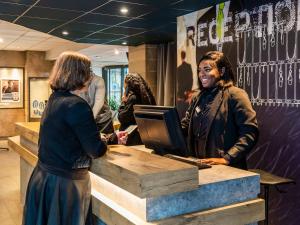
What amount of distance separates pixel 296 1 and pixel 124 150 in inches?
85.1

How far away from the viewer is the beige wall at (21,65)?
11.1 metres

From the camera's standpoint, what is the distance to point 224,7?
411 cm

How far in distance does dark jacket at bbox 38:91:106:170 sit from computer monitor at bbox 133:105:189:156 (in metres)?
0.37

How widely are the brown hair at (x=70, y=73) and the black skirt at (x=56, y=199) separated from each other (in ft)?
1.47

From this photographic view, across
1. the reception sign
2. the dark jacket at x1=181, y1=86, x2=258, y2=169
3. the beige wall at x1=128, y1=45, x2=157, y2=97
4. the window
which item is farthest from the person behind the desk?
the window

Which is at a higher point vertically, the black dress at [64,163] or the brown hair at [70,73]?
the brown hair at [70,73]

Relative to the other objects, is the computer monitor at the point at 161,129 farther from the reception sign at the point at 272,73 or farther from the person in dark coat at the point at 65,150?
the reception sign at the point at 272,73

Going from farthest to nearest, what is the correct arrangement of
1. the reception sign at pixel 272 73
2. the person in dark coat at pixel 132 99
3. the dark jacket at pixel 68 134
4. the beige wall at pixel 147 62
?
the beige wall at pixel 147 62
the person in dark coat at pixel 132 99
the reception sign at pixel 272 73
the dark jacket at pixel 68 134

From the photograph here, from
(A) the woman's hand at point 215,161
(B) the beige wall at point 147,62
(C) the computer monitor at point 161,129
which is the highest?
(B) the beige wall at point 147,62

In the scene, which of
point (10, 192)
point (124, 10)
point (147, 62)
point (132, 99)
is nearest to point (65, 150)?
point (132, 99)

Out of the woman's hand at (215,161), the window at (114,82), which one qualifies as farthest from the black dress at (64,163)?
the window at (114,82)

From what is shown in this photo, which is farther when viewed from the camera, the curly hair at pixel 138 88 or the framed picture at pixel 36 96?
the framed picture at pixel 36 96

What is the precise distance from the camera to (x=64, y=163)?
71.6 inches

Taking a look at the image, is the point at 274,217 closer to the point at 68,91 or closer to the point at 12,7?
the point at 68,91
